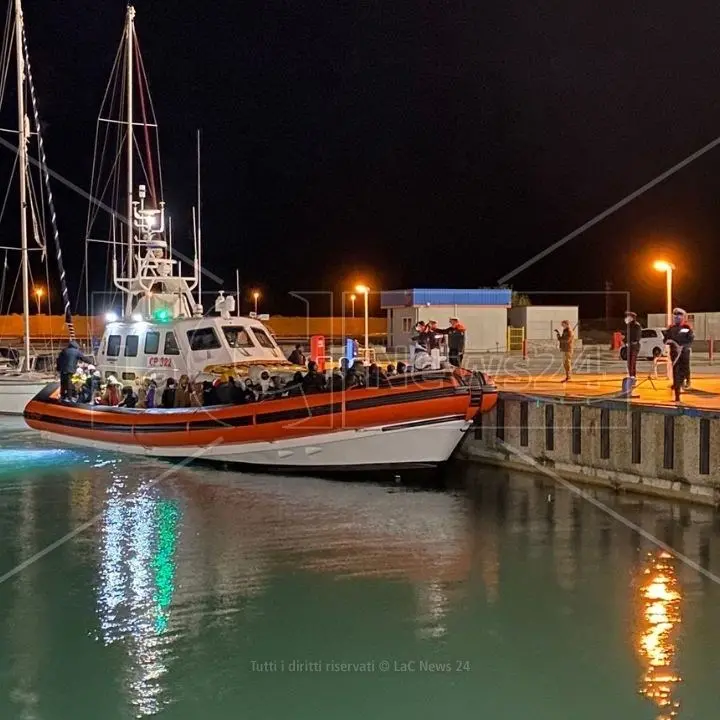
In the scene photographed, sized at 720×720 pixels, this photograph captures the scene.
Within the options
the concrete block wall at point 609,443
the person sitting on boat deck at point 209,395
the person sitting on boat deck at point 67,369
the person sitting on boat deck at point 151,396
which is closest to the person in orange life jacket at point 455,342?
the concrete block wall at point 609,443

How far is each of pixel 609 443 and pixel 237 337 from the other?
251 inches

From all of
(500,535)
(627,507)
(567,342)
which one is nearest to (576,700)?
(500,535)

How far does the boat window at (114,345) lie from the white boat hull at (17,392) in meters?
4.27

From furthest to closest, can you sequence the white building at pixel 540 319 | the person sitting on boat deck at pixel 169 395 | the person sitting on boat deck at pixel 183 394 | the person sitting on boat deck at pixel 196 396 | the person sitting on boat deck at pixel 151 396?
the white building at pixel 540 319 → the person sitting on boat deck at pixel 151 396 → the person sitting on boat deck at pixel 169 395 → the person sitting on boat deck at pixel 183 394 → the person sitting on boat deck at pixel 196 396

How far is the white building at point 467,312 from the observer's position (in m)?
36.2

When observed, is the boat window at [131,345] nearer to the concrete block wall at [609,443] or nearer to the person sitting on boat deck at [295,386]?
the person sitting on boat deck at [295,386]

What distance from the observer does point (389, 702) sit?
674 cm

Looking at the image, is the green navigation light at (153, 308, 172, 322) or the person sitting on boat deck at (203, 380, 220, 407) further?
the green navigation light at (153, 308, 172, 322)

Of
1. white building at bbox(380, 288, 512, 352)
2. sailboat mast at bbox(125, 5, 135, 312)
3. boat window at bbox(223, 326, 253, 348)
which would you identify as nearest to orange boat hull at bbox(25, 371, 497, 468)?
boat window at bbox(223, 326, 253, 348)

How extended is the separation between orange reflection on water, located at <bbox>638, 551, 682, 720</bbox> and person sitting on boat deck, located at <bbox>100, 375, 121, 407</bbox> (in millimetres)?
9603

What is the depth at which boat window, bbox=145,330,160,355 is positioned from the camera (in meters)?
16.5

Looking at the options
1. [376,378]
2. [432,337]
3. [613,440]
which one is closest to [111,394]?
[376,378]

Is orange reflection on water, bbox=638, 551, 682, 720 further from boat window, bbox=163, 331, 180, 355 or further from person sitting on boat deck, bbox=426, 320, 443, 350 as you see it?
person sitting on boat deck, bbox=426, 320, 443, 350

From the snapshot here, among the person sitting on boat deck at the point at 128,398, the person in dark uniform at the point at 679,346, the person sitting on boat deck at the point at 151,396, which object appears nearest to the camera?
the person in dark uniform at the point at 679,346
